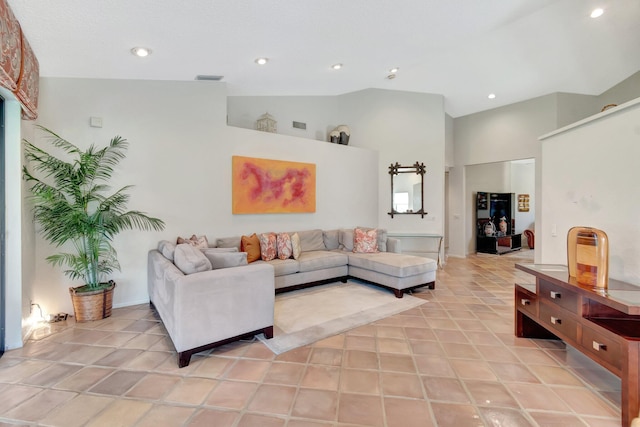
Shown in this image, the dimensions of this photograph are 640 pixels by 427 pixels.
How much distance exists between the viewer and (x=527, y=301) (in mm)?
2771

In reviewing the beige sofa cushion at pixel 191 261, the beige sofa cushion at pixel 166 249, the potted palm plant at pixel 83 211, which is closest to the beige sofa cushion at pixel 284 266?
the beige sofa cushion at pixel 166 249

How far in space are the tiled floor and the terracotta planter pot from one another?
13 cm

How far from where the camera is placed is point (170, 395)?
2.00 m

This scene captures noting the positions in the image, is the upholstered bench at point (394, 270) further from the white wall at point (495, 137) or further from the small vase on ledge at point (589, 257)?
the white wall at point (495, 137)

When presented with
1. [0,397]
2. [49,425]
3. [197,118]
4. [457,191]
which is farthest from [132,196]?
[457,191]

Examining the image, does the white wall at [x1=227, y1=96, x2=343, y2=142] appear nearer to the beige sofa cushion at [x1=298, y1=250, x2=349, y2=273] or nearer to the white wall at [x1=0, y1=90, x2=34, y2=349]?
the beige sofa cushion at [x1=298, y1=250, x2=349, y2=273]

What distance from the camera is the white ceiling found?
2.64m

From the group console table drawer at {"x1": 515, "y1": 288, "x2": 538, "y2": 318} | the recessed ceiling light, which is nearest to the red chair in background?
console table drawer at {"x1": 515, "y1": 288, "x2": 538, "y2": 318}

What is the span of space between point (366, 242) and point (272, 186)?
1889mm

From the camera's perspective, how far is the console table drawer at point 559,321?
2156 mm

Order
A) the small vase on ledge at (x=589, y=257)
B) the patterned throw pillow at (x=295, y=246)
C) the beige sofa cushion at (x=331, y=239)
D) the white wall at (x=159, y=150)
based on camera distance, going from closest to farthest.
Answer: the small vase on ledge at (x=589, y=257)
the white wall at (x=159, y=150)
the patterned throw pillow at (x=295, y=246)
the beige sofa cushion at (x=331, y=239)

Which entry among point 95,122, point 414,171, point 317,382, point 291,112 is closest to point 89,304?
point 95,122

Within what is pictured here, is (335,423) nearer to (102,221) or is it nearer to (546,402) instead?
(546,402)

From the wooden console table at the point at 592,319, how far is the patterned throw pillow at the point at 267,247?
3.17 meters
